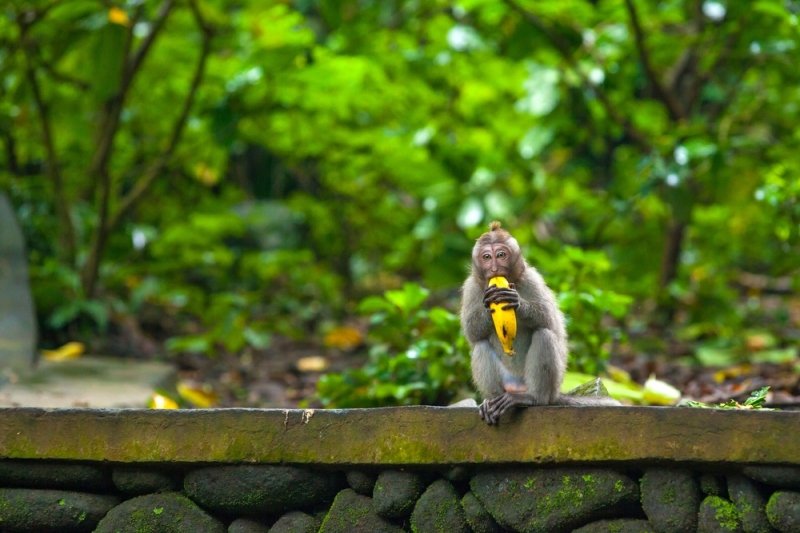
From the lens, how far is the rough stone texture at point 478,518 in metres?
2.87

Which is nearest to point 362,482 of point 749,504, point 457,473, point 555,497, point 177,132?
point 457,473

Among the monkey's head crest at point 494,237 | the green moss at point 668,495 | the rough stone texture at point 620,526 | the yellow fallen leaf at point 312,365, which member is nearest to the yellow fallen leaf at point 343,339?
the yellow fallen leaf at point 312,365

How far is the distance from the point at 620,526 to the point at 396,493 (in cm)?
75

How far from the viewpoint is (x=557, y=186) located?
7.40 meters

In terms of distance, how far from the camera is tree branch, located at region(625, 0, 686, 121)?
17.4 ft

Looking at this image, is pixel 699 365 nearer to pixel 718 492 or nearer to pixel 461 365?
pixel 461 365

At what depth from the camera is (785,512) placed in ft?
8.27

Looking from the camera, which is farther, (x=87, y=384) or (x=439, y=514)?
(x=87, y=384)

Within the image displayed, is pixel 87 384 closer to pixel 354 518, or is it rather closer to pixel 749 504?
pixel 354 518

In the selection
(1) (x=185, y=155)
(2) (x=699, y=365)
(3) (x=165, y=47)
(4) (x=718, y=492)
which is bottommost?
(2) (x=699, y=365)

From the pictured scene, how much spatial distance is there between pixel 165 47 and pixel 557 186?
3522 mm

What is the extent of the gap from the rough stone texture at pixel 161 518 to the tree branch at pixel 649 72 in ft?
12.8

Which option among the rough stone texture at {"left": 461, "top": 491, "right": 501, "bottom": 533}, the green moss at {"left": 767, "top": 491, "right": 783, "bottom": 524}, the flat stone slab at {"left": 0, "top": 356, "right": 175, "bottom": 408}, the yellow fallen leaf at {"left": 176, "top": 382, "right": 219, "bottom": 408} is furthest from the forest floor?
the rough stone texture at {"left": 461, "top": 491, "right": 501, "bottom": 533}

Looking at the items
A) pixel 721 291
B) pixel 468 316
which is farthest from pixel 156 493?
pixel 721 291
